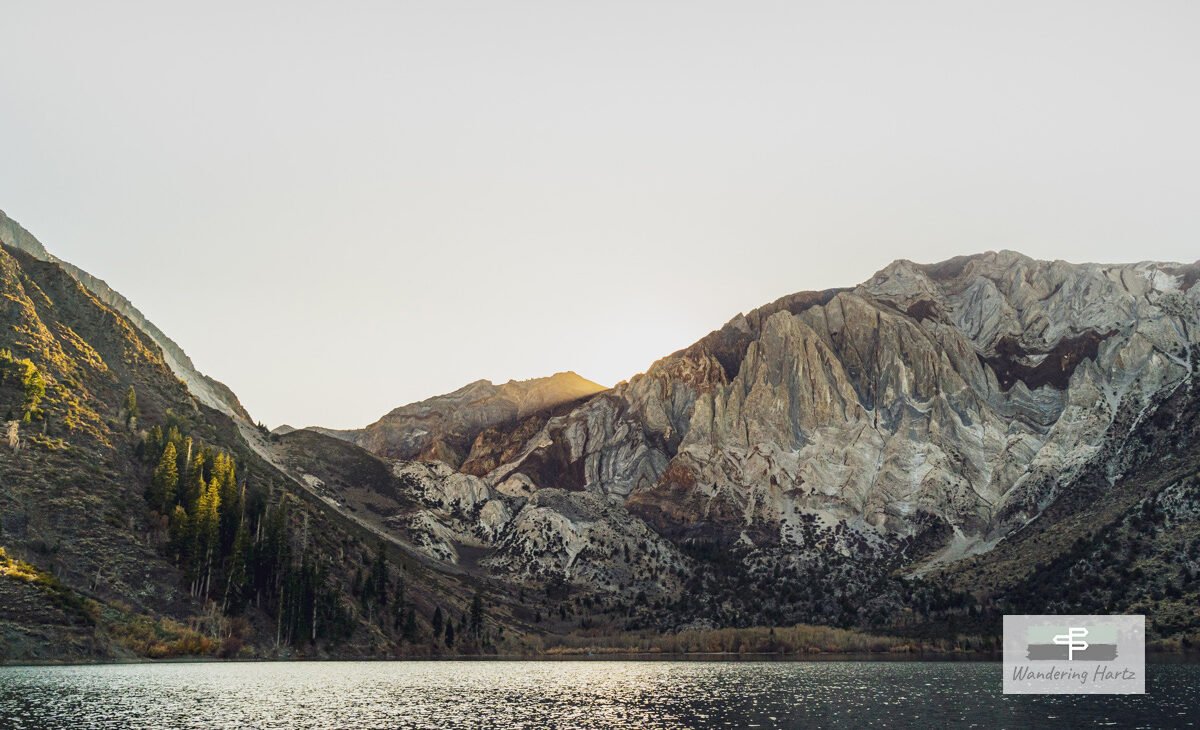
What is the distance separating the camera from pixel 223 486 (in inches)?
7707

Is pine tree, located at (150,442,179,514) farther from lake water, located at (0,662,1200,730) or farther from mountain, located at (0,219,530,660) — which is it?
lake water, located at (0,662,1200,730)

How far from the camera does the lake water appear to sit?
273 ft

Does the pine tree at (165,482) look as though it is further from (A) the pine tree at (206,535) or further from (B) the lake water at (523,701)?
(B) the lake water at (523,701)

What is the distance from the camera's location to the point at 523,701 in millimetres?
107812

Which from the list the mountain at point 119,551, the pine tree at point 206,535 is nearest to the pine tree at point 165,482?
the mountain at point 119,551

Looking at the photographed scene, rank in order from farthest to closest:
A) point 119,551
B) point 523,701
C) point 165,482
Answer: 1. point 165,482
2. point 119,551
3. point 523,701

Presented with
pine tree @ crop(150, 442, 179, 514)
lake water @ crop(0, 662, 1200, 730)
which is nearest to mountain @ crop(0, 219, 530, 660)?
pine tree @ crop(150, 442, 179, 514)

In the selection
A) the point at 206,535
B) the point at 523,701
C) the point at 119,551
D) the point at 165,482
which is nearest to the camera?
the point at 523,701

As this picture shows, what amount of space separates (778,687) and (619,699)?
30.9m

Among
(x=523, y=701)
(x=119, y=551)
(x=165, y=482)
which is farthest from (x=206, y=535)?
(x=523, y=701)

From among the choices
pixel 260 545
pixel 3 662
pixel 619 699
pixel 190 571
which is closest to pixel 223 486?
pixel 260 545

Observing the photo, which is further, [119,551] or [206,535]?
[206,535]

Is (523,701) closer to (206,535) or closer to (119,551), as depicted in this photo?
(119,551)

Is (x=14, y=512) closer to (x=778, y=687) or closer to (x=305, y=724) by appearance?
(x=305, y=724)
